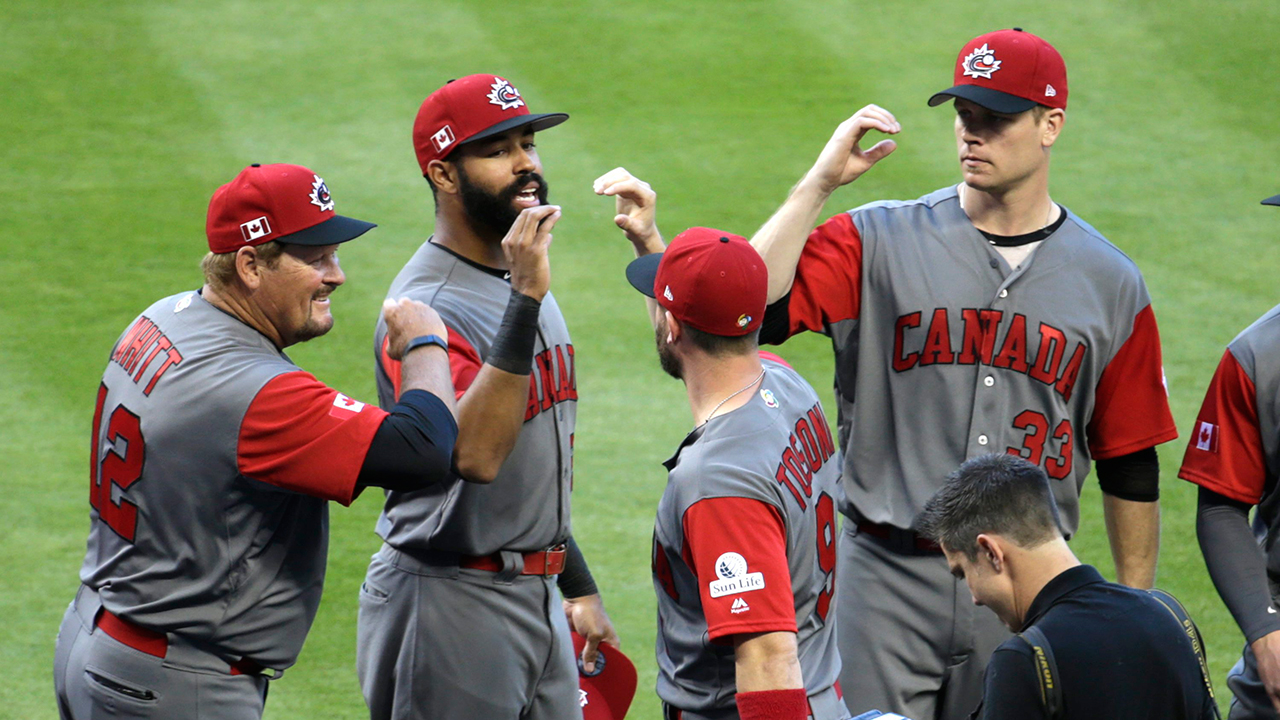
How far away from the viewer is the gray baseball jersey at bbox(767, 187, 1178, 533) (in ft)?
12.8

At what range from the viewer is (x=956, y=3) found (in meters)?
11.9

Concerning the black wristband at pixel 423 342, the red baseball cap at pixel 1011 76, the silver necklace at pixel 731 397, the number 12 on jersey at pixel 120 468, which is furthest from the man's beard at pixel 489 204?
the red baseball cap at pixel 1011 76

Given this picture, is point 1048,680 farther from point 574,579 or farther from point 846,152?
point 574,579

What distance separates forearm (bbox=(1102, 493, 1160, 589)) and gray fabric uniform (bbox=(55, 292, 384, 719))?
210 centimetres

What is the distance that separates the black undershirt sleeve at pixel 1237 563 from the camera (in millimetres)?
3906

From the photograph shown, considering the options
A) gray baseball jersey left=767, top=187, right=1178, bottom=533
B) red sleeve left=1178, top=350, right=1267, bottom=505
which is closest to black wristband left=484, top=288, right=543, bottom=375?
gray baseball jersey left=767, top=187, right=1178, bottom=533

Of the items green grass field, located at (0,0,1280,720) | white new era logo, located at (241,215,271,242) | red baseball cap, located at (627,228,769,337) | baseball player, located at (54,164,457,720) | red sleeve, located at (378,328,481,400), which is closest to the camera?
red baseball cap, located at (627,228,769,337)

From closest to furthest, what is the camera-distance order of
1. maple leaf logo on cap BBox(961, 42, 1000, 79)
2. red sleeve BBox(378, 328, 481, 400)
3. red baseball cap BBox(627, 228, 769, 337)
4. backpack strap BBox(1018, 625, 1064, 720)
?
backpack strap BBox(1018, 625, 1064, 720), red baseball cap BBox(627, 228, 769, 337), red sleeve BBox(378, 328, 481, 400), maple leaf logo on cap BBox(961, 42, 1000, 79)

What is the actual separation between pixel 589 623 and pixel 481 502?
73 centimetres

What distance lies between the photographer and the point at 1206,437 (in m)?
4.04

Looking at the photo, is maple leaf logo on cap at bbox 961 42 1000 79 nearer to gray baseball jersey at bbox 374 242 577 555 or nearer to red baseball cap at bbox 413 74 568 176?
red baseball cap at bbox 413 74 568 176

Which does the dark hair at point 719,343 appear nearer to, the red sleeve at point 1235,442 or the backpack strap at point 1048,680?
the backpack strap at point 1048,680

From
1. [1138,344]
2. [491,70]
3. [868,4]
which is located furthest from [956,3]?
[1138,344]

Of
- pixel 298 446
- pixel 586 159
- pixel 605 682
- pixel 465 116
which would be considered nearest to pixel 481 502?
pixel 298 446
